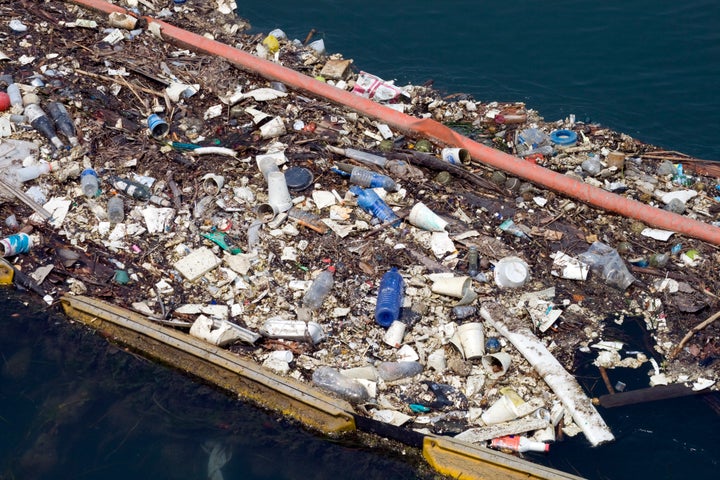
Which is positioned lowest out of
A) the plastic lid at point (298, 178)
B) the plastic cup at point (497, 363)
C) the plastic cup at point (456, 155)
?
the plastic cup at point (497, 363)

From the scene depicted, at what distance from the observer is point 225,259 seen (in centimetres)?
558

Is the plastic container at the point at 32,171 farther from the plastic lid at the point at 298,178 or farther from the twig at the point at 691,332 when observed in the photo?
the twig at the point at 691,332

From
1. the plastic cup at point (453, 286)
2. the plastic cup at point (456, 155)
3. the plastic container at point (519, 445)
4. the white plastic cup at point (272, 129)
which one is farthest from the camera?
the white plastic cup at point (272, 129)

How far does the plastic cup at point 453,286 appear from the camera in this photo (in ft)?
17.3

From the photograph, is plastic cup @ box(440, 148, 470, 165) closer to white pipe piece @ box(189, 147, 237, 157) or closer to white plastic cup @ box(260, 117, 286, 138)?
white plastic cup @ box(260, 117, 286, 138)

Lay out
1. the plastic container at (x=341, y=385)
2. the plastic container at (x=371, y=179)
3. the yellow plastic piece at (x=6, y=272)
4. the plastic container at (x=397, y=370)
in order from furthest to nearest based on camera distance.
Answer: the plastic container at (x=371, y=179) → the yellow plastic piece at (x=6, y=272) → the plastic container at (x=397, y=370) → the plastic container at (x=341, y=385)

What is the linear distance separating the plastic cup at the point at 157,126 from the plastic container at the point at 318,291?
248 cm

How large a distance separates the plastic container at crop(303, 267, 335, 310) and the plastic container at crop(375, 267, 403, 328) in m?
0.42

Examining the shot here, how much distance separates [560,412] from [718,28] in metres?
6.38

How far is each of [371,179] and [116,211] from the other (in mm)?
2270

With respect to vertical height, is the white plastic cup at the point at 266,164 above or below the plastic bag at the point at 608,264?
below

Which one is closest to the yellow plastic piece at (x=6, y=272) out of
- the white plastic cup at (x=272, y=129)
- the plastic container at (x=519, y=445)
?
the white plastic cup at (x=272, y=129)

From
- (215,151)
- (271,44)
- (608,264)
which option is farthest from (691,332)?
(271,44)

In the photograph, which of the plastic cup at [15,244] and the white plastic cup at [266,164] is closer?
the plastic cup at [15,244]
